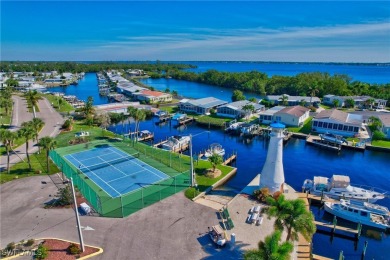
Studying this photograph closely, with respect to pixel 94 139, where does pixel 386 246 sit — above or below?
below

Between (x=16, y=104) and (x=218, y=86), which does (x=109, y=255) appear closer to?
(x=16, y=104)

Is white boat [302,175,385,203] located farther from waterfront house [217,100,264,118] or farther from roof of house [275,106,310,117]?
waterfront house [217,100,264,118]

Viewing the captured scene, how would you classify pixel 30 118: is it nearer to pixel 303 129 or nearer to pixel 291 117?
pixel 291 117

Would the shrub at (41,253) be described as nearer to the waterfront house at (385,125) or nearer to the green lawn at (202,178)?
the green lawn at (202,178)

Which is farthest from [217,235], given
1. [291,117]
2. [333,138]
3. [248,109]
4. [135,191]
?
[248,109]

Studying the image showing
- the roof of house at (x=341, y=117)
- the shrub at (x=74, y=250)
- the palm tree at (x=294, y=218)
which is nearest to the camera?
the palm tree at (x=294, y=218)

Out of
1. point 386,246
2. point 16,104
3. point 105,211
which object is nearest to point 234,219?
point 105,211

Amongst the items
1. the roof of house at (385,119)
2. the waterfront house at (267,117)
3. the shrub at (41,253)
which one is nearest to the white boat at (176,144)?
the waterfront house at (267,117)

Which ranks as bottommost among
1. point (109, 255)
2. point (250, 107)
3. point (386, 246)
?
point (386, 246)
